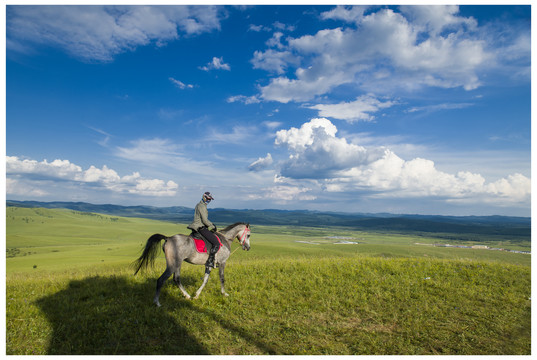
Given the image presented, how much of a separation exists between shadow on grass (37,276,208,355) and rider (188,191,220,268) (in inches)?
82.2

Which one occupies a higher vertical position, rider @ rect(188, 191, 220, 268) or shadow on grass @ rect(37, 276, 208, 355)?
rider @ rect(188, 191, 220, 268)

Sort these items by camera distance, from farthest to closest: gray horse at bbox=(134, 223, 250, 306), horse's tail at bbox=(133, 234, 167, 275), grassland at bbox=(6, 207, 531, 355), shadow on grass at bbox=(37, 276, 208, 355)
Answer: horse's tail at bbox=(133, 234, 167, 275), gray horse at bbox=(134, 223, 250, 306), grassland at bbox=(6, 207, 531, 355), shadow on grass at bbox=(37, 276, 208, 355)

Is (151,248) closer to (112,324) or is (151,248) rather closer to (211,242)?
(211,242)

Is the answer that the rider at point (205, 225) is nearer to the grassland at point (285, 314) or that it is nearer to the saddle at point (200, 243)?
the saddle at point (200, 243)

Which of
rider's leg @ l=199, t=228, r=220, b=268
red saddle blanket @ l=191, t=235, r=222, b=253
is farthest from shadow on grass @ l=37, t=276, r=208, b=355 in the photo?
red saddle blanket @ l=191, t=235, r=222, b=253

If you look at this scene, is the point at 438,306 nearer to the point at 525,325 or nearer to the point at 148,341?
the point at 525,325

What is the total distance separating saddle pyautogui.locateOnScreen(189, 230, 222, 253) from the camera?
11625mm

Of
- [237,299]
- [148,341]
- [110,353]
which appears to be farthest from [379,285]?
[110,353]

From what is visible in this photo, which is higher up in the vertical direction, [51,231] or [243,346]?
[243,346]

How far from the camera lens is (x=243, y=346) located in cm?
827

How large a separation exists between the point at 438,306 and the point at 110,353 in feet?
36.4

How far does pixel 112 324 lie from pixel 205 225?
14.6 feet

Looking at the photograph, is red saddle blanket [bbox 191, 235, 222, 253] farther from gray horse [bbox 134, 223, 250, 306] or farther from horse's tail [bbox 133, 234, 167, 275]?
horse's tail [bbox 133, 234, 167, 275]

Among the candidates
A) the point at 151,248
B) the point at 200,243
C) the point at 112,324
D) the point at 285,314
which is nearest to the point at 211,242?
the point at 200,243
